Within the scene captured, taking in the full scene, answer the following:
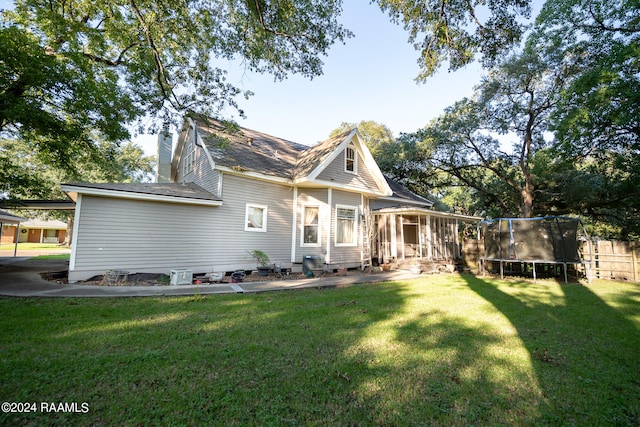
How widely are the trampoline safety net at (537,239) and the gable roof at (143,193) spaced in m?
11.6

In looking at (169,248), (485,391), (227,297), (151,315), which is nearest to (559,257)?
(485,391)

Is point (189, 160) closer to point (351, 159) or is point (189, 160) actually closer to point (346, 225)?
point (351, 159)

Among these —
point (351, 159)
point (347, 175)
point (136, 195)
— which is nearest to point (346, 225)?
point (347, 175)

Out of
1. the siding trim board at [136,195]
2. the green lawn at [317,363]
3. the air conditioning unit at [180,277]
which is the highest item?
the siding trim board at [136,195]

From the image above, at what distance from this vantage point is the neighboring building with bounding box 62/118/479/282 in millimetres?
8312

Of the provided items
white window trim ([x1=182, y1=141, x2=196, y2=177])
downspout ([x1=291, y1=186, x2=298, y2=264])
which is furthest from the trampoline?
white window trim ([x1=182, y1=141, x2=196, y2=177])

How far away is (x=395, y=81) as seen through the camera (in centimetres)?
967

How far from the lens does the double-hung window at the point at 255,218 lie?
35.7 feet

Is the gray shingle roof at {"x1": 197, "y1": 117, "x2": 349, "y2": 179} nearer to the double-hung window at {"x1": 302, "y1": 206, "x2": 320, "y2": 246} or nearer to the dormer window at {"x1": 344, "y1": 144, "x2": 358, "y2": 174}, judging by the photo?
the dormer window at {"x1": 344, "y1": 144, "x2": 358, "y2": 174}

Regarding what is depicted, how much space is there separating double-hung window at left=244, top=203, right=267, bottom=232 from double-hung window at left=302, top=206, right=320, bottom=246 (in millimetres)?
1805

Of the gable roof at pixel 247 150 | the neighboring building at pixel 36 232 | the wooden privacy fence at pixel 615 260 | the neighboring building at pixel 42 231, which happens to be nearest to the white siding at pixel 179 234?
the gable roof at pixel 247 150

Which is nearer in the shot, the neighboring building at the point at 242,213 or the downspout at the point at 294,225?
the neighboring building at the point at 242,213

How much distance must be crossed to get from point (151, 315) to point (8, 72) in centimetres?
979

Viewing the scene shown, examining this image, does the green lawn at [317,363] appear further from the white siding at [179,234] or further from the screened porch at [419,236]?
the screened porch at [419,236]
